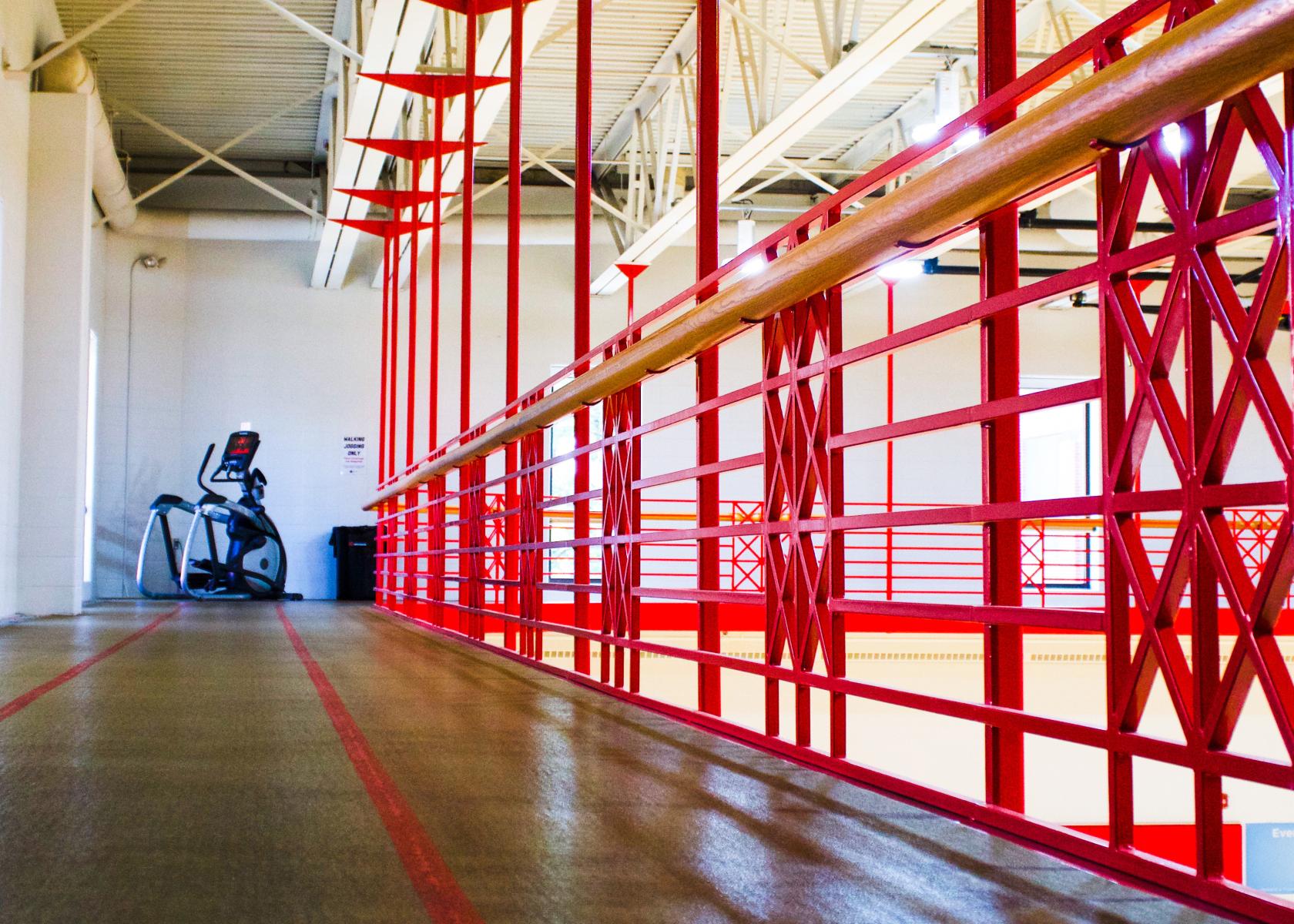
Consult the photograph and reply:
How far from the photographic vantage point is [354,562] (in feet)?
62.1

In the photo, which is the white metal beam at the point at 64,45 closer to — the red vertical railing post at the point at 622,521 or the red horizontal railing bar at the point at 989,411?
the red vertical railing post at the point at 622,521

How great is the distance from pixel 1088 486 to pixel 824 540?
1746cm

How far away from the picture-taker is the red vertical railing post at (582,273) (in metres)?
6.46

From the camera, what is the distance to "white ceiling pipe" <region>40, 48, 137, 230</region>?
1273cm

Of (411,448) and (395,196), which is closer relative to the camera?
(395,196)

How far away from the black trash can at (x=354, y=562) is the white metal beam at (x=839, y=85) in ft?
22.7

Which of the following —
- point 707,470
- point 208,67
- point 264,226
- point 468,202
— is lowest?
point 707,470

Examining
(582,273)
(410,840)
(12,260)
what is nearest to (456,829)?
(410,840)

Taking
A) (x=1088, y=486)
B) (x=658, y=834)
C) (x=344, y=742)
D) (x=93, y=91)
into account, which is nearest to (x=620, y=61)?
(x=93, y=91)

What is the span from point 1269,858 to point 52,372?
39.5ft

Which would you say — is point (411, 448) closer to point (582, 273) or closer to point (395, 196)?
point (395, 196)

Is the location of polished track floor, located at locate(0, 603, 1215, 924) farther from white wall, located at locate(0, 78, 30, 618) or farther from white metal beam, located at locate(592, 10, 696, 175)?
white metal beam, located at locate(592, 10, 696, 175)

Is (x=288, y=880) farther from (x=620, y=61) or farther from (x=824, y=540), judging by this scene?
(x=620, y=61)

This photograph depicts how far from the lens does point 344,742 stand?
12.7ft
